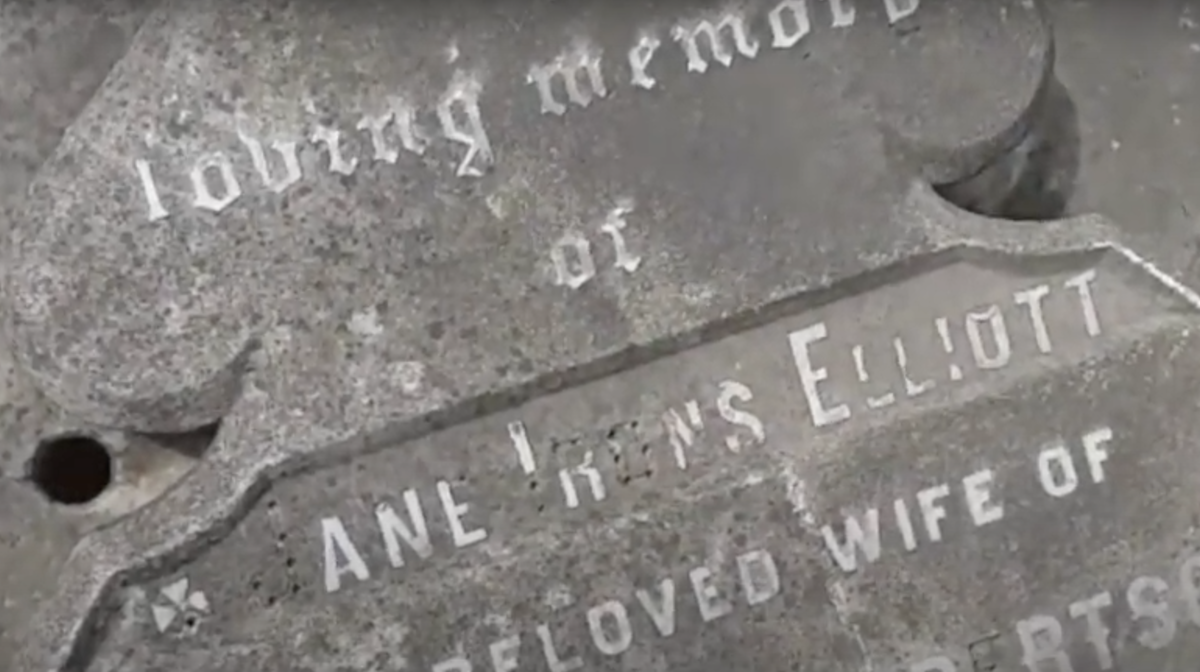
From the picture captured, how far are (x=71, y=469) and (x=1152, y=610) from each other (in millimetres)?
761

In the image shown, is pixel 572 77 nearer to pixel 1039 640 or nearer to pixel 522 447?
pixel 522 447

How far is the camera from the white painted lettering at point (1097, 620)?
1.16 meters

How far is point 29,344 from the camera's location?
1.12m

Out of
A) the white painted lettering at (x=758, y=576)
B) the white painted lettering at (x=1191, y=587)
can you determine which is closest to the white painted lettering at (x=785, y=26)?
the white painted lettering at (x=758, y=576)

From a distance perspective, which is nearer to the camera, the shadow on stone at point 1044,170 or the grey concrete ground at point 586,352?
the grey concrete ground at point 586,352

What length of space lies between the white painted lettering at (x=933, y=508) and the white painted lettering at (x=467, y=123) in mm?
369

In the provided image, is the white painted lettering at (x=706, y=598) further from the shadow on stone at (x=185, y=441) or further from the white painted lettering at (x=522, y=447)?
the shadow on stone at (x=185, y=441)

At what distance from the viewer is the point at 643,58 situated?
3.77 feet

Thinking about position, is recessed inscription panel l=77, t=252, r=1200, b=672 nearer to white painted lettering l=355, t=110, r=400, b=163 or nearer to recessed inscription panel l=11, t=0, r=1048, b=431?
recessed inscription panel l=11, t=0, r=1048, b=431

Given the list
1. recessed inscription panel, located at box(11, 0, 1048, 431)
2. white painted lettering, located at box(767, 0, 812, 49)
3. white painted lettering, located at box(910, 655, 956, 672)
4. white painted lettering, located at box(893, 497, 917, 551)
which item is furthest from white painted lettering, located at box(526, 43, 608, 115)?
white painted lettering, located at box(910, 655, 956, 672)

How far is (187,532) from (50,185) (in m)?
0.25

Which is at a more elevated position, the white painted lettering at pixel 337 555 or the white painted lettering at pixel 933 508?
the white painted lettering at pixel 337 555

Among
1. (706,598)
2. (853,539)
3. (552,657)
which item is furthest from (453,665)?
(853,539)

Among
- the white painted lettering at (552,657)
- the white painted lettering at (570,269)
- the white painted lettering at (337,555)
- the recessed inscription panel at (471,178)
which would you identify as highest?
the recessed inscription panel at (471,178)
